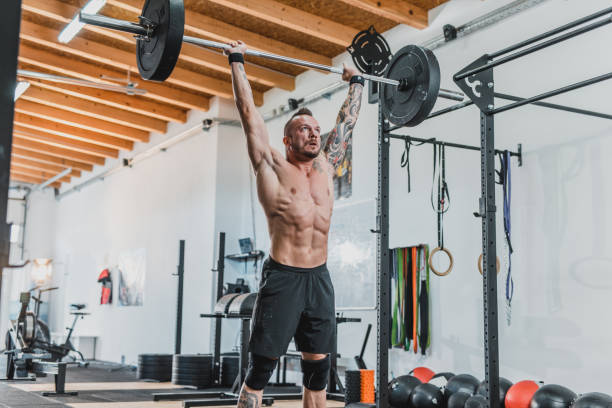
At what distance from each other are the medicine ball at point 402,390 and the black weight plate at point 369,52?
1999 millimetres

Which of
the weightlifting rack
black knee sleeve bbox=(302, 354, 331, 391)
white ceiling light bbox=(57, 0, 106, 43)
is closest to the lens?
black knee sleeve bbox=(302, 354, 331, 391)

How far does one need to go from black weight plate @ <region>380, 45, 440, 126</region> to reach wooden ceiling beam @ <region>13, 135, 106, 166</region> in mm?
7931

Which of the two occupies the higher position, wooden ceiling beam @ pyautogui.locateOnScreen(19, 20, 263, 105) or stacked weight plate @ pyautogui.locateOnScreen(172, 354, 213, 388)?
wooden ceiling beam @ pyautogui.locateOnScreen(19, 20, 263, 105)

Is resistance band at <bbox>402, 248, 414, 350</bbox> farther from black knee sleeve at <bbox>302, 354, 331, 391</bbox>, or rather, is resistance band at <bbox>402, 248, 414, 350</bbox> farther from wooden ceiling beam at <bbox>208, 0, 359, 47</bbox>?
black knee sleeve at <bbox>302, 354, 331, 391</bbox>

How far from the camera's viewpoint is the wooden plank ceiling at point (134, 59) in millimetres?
5656

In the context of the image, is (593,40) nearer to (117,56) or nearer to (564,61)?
(564,61)

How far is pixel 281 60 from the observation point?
295 cm

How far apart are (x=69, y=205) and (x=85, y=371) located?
5.02m

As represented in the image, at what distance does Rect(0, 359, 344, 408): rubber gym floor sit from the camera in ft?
15.8

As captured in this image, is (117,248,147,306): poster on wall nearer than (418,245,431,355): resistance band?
No

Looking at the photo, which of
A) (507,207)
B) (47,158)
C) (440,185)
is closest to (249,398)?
(507,207)

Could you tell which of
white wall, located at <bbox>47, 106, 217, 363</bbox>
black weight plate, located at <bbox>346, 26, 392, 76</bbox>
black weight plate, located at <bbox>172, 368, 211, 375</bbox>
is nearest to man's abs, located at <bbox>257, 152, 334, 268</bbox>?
black weight plate, located at <bbox>346, 26, 392, 76</bbox>

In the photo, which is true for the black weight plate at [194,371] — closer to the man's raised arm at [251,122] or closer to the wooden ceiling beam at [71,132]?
the man's raised arm at [251,122]

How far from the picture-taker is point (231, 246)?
763 centimetres
